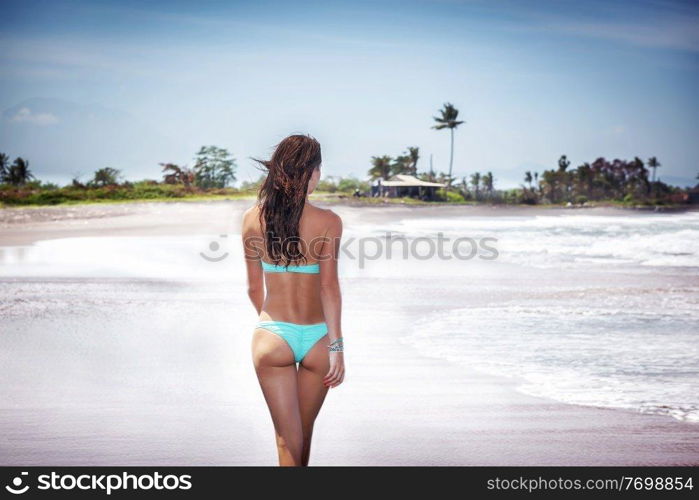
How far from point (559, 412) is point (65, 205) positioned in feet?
63.7

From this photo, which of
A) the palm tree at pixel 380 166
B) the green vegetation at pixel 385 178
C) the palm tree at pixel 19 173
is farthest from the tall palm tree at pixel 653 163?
the palm tree at pixel 19 173

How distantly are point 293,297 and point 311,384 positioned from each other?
0.28 m

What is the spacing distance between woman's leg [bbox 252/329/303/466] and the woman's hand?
10 cm

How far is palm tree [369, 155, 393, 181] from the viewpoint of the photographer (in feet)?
145

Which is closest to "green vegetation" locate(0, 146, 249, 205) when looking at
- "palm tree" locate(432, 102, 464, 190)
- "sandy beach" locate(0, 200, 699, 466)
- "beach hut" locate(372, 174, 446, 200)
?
"sandy beach" locate(0, 200, 699, 466)

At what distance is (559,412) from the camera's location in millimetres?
3596

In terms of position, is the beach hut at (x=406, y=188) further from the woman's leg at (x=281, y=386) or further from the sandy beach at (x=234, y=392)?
the woman's leg at (x=281, y=386)

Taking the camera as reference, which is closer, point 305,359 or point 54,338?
point 305,359

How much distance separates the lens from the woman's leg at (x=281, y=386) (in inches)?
86.4

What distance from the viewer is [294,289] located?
2215mm

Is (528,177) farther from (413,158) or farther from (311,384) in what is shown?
(311,384)

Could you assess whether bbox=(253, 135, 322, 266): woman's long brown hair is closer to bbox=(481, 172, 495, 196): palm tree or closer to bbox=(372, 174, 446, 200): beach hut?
bbox=(372, 174, 446, 200): beach hut
